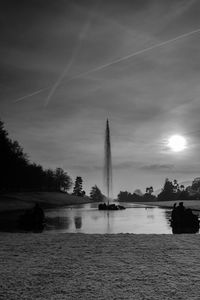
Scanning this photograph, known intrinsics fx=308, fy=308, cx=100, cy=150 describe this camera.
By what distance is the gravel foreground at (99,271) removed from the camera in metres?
7.88

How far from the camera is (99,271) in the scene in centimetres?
1013

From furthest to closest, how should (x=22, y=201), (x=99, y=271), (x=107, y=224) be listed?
(x=22, y=201), (x=107, y=224), (x=99, y=271)

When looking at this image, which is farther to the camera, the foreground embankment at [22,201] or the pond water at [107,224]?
the foreground embankment at [22,201]

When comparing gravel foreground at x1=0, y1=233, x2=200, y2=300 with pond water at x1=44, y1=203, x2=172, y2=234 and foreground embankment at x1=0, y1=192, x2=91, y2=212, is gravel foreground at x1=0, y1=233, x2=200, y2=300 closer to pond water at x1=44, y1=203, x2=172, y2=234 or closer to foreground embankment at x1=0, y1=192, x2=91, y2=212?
pond water at x1=44, y1=203, x2=172, y2=234

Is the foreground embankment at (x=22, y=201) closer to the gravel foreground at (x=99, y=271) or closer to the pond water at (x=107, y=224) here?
the pond water at (x=107, y=224)

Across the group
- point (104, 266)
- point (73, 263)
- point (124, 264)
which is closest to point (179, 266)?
point (124, 264)

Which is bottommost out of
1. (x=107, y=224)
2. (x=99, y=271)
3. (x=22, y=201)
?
(x=99, y=271)

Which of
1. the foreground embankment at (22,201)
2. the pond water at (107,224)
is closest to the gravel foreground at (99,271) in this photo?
the pond water at (107,224)

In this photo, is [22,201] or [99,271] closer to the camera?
[99,271]

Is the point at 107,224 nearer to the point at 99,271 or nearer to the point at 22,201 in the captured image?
the point at 99,271

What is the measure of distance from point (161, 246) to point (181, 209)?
60.7 ft

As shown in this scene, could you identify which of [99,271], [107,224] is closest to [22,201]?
[107,224]

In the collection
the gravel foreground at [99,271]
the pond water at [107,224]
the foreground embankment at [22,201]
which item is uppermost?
the foreground embankment at [22,201]

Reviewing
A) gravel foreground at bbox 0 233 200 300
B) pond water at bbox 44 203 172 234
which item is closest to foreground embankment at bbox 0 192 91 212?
pond water at bbox 44 203 172 234
